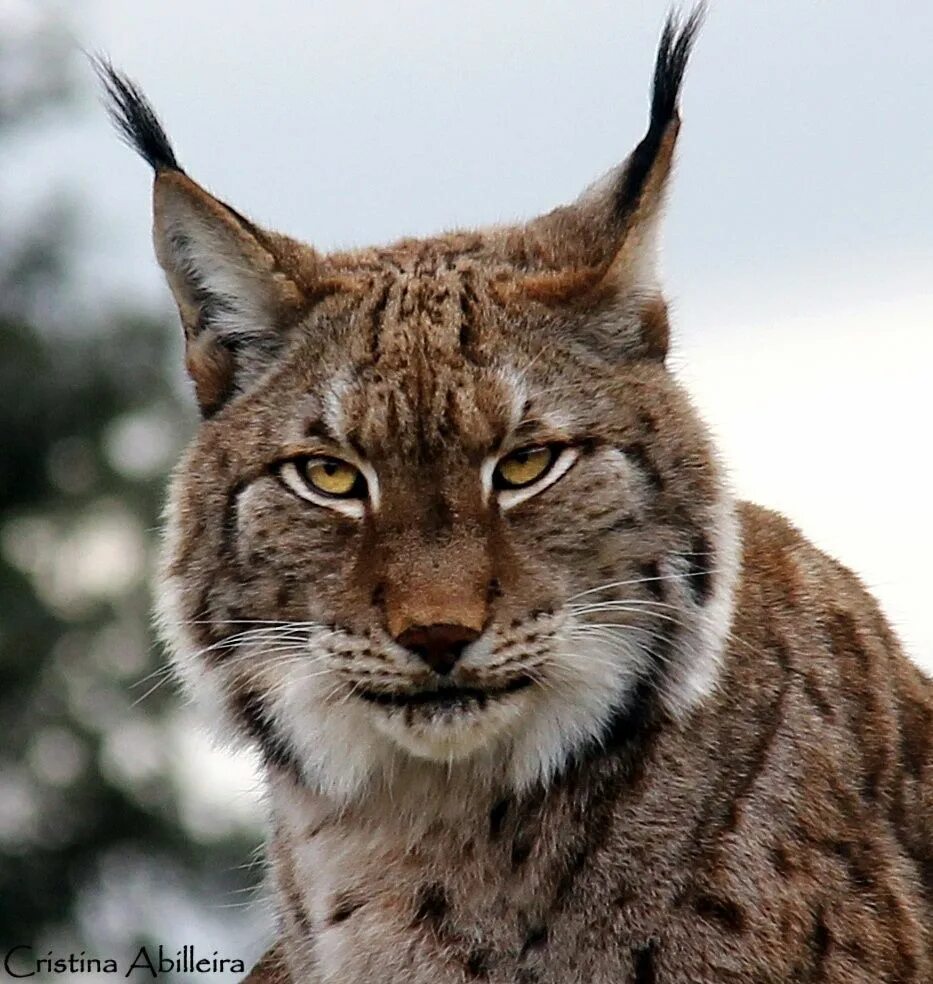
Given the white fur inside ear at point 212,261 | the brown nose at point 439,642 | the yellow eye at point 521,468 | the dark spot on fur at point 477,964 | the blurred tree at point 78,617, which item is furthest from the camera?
the blurred tree at point 78,617

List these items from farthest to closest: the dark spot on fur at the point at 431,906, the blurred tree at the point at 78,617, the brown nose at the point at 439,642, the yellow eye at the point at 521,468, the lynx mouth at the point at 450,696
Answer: the blurred tree at the point at 78,617 < the dark spot on fur at the point at 431,906 < the yellow eye at the point at 521,468 < the lynx mouth at the point at 450,696 < the brown nose at the point at 439,642

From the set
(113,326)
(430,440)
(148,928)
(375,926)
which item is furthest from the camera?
(113,326)

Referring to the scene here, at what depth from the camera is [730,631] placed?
18.7ft

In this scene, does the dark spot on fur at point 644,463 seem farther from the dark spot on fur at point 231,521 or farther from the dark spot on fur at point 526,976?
the dark spot on fur at point 526,976

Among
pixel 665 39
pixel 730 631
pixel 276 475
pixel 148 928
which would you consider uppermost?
pixel 665 39

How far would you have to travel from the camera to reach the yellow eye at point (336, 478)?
536 centimetres

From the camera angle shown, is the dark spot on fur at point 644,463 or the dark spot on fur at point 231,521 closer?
the dark spot on fur at point 644,463

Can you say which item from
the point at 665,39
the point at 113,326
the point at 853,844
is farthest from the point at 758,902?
the point at 113,326

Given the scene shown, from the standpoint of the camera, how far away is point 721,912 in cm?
532

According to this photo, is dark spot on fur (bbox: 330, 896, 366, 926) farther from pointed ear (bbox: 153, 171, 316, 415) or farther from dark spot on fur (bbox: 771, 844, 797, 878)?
pointed ear (bbox: 153, 171, 316, 415)

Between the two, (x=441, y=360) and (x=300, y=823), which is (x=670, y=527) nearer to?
(x=441, y=360)

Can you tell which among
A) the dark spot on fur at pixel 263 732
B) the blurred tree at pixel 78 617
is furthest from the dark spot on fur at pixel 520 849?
the blurred tree at pixel 78 617

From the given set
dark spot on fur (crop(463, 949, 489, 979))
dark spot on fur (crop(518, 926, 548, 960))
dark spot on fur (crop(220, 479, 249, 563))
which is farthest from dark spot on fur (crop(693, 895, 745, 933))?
dark spot on fur (crop(220, 479, 249, 563))

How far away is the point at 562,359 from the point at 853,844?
1332 millimetres
